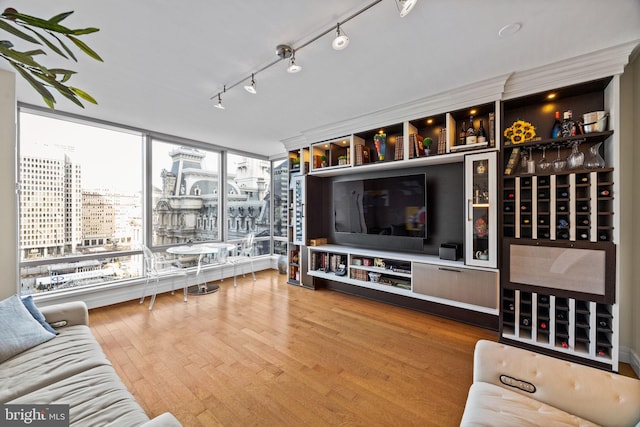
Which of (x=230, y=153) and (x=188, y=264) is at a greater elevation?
(x=230, y=153)

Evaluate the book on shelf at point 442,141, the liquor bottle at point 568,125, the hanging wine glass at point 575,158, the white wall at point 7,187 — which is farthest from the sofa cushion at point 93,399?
the liquor bottle at point 568,125

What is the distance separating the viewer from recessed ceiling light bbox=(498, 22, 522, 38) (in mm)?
1925

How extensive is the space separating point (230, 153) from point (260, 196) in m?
1.12

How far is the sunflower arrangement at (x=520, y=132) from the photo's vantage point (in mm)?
2703

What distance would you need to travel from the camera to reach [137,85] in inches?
108

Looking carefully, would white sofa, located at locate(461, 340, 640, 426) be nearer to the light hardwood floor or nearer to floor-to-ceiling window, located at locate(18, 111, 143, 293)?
the light hardwood floor

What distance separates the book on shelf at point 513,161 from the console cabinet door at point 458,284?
1.07 meters

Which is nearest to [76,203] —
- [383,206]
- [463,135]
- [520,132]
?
[383,206]

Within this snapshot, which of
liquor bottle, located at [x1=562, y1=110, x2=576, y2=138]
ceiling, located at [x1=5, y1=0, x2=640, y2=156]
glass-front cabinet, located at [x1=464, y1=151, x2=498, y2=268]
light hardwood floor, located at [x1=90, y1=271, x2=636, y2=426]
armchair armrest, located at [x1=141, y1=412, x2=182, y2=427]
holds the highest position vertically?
ceiling, located at [x1=5, y1=0, x2=640, y2=156]

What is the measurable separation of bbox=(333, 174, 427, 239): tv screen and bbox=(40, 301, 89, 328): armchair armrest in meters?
3.18

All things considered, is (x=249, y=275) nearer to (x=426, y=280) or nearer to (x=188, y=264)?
(x=188, y=264)

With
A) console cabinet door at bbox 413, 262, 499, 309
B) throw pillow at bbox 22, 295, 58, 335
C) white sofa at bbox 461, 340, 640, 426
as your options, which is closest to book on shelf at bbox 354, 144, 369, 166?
console cabinet door at bbox 413, 262, 499, 309

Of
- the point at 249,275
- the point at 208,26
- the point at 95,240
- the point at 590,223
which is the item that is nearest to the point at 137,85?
the point at 208,26

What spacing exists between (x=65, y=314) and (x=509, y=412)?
3.09 meters
